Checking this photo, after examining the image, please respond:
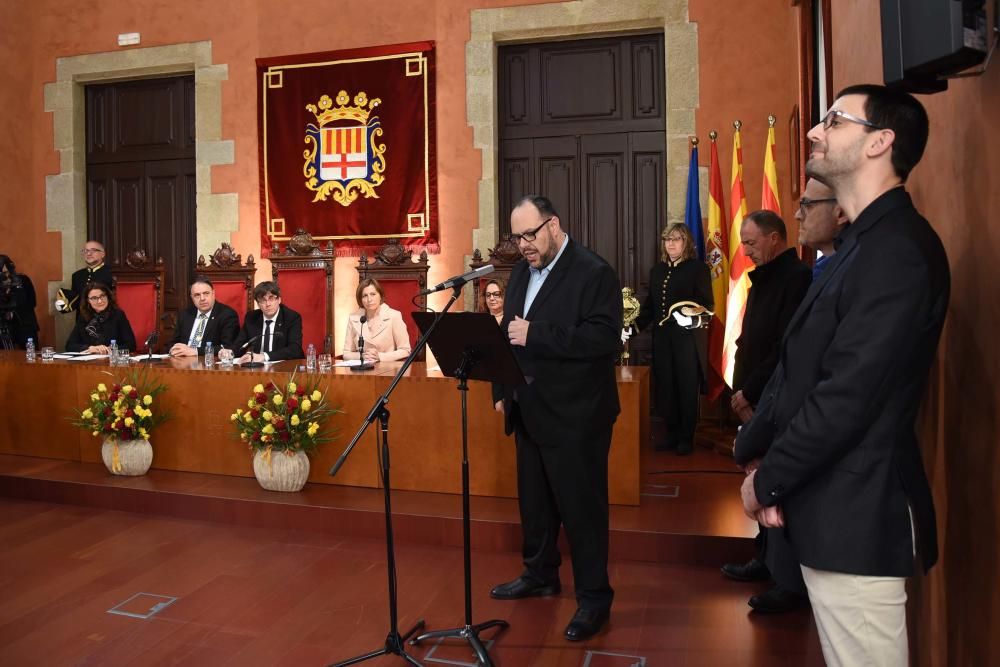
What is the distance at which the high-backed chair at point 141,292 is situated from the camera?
7066mm

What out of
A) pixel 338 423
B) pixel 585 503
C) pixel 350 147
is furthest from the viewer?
pixel 350 147

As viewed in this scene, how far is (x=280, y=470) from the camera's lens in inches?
158

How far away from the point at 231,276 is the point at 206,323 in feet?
4.93

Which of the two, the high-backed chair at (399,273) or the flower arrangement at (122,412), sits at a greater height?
the high-backed chair at (399,273)

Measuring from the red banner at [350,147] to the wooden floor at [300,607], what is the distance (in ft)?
11.4

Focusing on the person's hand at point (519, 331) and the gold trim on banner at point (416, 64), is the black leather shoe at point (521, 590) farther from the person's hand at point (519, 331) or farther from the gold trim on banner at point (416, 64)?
the gold trim on banner at point (416, 64)

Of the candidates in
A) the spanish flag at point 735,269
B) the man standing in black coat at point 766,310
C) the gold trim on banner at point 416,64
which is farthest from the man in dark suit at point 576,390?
the gold trim on banner at point 416,64

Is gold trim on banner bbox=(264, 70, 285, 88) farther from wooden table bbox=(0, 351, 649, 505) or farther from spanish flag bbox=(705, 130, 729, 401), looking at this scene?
spanish flag bbox=(705, 130, 729, 401)

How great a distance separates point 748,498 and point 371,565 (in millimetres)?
2187

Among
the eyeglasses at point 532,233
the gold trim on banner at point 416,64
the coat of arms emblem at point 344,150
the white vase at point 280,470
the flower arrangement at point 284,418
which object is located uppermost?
the gold trim on banner at point 416,64

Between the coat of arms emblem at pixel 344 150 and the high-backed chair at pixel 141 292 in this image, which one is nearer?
the coat of arms emblem at pixel 344 150

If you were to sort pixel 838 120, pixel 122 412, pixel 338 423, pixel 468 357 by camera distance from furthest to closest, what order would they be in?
pixel 122 412 < pixel 338 423 < pixel 468 357 < pixel 838 120

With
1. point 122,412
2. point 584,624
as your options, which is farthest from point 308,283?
point 584,624

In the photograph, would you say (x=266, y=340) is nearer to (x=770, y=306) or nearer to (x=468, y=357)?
(x=468, y=357)
